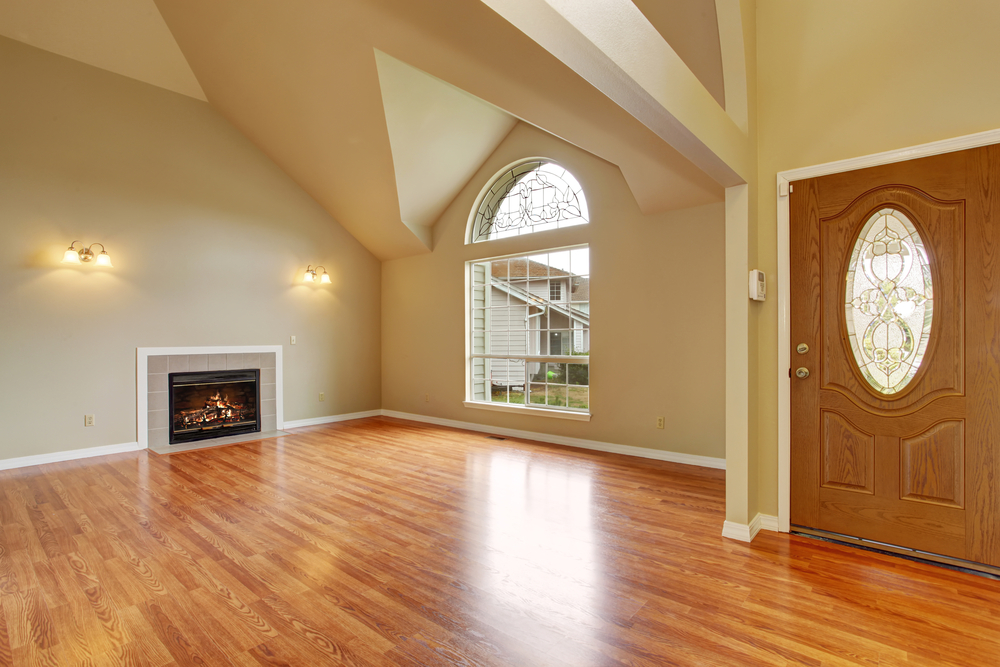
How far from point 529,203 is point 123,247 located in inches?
171

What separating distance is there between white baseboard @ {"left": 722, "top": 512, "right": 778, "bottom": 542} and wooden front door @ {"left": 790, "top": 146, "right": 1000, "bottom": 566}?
0.12 meters

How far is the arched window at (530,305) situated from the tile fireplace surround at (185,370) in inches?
97.9

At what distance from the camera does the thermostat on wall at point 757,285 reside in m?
2.73

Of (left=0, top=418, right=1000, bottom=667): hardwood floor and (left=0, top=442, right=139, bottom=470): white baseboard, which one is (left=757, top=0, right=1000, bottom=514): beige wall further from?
(left=0, top=442, right=139, bottom=470): white baseboard

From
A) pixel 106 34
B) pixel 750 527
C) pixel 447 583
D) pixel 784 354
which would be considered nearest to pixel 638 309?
pixel 784 354

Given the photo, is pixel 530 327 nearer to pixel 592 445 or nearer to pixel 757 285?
pixel 592 445

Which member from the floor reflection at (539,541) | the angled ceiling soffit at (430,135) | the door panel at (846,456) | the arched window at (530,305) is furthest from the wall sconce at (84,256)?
the door panel at (846,456)

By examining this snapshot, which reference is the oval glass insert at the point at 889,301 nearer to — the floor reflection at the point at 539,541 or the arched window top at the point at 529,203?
the floor reflection at the point at 539,541

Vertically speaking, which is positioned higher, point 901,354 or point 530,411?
point 901,354

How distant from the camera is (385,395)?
7.17 m

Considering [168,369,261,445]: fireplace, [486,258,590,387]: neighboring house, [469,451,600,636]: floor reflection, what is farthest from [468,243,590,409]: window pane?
[168,369,261,445]: fireplace

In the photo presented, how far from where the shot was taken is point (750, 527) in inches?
107

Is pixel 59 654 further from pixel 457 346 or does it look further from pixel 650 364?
pixel 457 346

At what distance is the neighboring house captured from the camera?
5.08m
